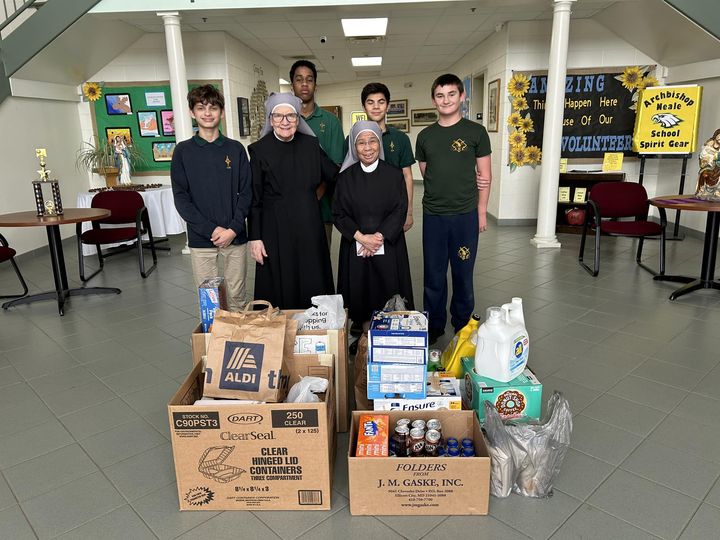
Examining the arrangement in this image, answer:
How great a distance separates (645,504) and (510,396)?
1.90ft

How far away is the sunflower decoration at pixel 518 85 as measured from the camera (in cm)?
688

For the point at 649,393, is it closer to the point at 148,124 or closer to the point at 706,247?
the point at 706,247

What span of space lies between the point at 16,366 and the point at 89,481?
1484 mm

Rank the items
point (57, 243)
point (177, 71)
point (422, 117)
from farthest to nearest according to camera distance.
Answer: point (422, 117)
point (177, 71)
point (57, 243)

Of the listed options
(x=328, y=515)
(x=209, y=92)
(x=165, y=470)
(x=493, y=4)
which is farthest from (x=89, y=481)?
(x=493, y=4)

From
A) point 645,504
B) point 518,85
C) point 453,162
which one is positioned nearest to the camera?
point 645,504

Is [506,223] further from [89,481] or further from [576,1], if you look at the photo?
[89,481]

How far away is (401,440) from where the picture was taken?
6.20 feet

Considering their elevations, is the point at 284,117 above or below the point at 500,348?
above

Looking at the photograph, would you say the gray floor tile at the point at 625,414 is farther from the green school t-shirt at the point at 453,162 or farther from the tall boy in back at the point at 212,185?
the tall boy in back at the point at 212,185

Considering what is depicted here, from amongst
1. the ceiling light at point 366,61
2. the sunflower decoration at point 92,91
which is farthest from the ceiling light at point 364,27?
the sunflower decoration at point 92,91

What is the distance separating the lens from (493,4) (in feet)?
18.4

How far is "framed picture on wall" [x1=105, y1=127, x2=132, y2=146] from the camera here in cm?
738

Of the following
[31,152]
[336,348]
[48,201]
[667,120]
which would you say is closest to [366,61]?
[667,120]
